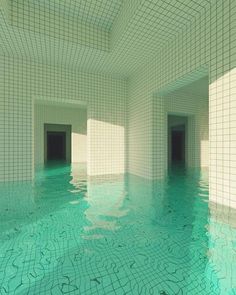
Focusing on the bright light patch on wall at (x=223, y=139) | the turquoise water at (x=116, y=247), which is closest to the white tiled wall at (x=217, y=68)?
the bright light patch on wall at (x=223, y=139)

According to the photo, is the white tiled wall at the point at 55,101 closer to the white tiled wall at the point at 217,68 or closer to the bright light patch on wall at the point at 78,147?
the white tiled wall at the point at 217,68

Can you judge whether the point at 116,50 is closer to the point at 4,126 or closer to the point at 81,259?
the point at 4,126

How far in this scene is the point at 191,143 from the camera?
23.4ft

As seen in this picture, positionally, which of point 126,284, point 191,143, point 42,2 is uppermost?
point 42,2

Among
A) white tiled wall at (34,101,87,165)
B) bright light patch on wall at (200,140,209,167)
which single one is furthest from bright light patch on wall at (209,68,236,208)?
white tiled wall at (34,101,87,165)

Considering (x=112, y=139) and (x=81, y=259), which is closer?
(x=81, y=259)

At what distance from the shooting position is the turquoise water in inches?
45.7

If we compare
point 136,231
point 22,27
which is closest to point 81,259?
point 136,231

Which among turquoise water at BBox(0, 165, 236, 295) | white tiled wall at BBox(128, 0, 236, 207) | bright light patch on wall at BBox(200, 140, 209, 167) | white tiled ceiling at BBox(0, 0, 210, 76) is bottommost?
turquoise water at BBox(0, 165, 236, 295)

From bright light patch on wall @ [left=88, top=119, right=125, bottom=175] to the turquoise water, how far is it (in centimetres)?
230

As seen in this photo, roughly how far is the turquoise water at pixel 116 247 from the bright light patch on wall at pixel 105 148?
2.30 meters

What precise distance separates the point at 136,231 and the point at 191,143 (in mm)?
5968

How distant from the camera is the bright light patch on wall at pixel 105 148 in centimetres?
507

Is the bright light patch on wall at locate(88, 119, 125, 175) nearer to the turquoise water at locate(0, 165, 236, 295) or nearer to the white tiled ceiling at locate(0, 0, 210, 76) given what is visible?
the white tiled ceiling at locate(0, 0, 210, 76)
